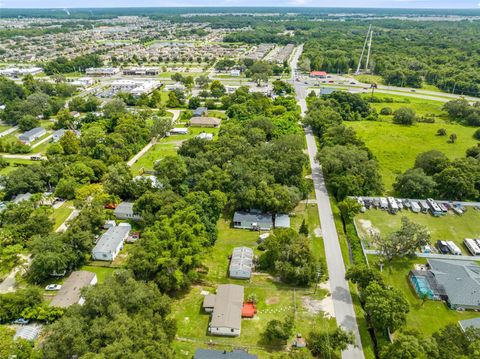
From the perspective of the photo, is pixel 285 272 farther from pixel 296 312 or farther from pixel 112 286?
pixel 112 286

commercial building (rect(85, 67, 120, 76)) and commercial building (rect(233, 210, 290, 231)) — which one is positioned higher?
commercial building (rect(233, 210, 290, 231))

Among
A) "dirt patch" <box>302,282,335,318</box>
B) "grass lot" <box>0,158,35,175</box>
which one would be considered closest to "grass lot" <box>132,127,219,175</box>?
"grass lot" <box>0,158,35,175</box>

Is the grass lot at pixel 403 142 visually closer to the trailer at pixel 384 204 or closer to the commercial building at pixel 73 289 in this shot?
the trailer at pixel 384 204

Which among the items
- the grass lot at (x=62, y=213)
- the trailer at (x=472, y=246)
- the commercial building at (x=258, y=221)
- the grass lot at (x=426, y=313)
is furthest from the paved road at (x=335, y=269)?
the grass lot at (x=62, y=213)

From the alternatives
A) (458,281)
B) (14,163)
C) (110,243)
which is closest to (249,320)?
(110,243)

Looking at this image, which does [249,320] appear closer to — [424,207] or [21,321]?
[21,321]

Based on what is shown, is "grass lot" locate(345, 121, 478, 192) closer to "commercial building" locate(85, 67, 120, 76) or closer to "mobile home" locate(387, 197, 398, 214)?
"mobile home" locate(387, 197, 398, 214)
